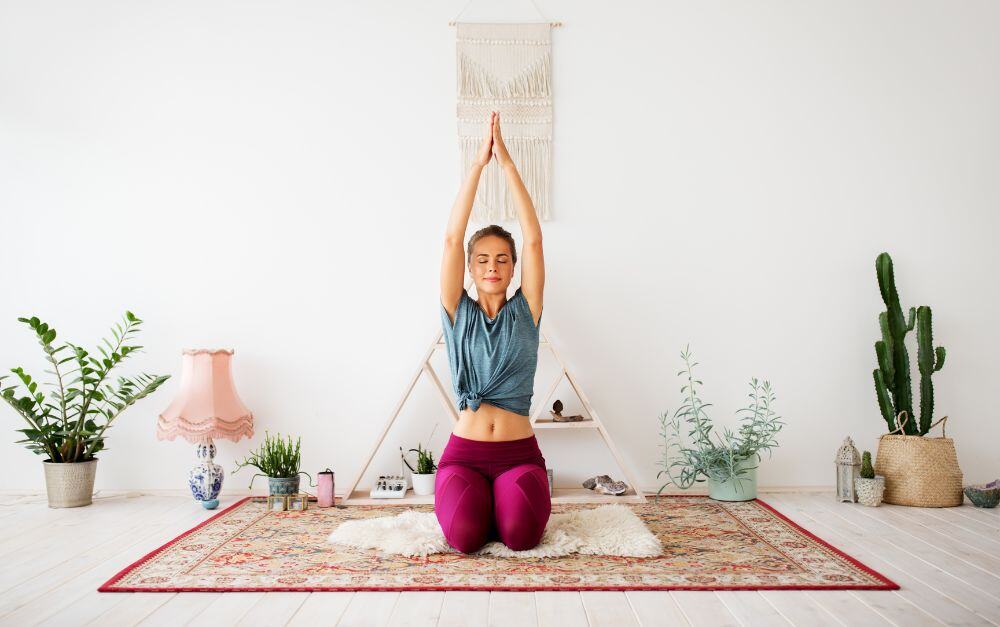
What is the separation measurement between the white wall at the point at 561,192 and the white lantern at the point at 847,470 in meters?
0.31

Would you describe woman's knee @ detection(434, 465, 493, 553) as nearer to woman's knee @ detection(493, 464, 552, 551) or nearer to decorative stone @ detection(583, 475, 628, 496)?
woman's knee @ detection(493, 464, 552, 551)

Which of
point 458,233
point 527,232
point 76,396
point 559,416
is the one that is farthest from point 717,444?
point 76,396

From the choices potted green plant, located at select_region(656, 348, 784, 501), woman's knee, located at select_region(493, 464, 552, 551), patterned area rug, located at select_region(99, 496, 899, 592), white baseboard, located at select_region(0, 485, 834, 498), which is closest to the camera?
patterned area rug, located at select_region(99, 496, 899, 592)

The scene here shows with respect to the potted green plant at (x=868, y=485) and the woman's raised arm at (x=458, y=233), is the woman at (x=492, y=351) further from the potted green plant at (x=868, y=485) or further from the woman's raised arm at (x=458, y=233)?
the potted green plant at (x=868, y=485)

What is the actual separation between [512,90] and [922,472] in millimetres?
2498

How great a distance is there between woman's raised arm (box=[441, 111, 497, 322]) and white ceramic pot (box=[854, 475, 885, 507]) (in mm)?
1992

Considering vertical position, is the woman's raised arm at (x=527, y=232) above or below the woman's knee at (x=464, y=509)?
above

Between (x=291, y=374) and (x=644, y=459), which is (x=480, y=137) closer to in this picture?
(x=291, y=374)

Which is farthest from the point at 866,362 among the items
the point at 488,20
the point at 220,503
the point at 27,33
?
the point at 27,33

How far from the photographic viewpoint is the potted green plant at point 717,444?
3.45 meters

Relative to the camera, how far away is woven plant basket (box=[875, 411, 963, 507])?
3367 mm

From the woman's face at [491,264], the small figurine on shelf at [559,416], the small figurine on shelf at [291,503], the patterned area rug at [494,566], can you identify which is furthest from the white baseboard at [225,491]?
the woman's face at [491,264]

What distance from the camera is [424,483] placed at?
347cm

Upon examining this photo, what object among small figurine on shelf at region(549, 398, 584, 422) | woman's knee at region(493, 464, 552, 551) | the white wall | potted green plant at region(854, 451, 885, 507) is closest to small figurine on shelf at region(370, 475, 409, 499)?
the white wall
